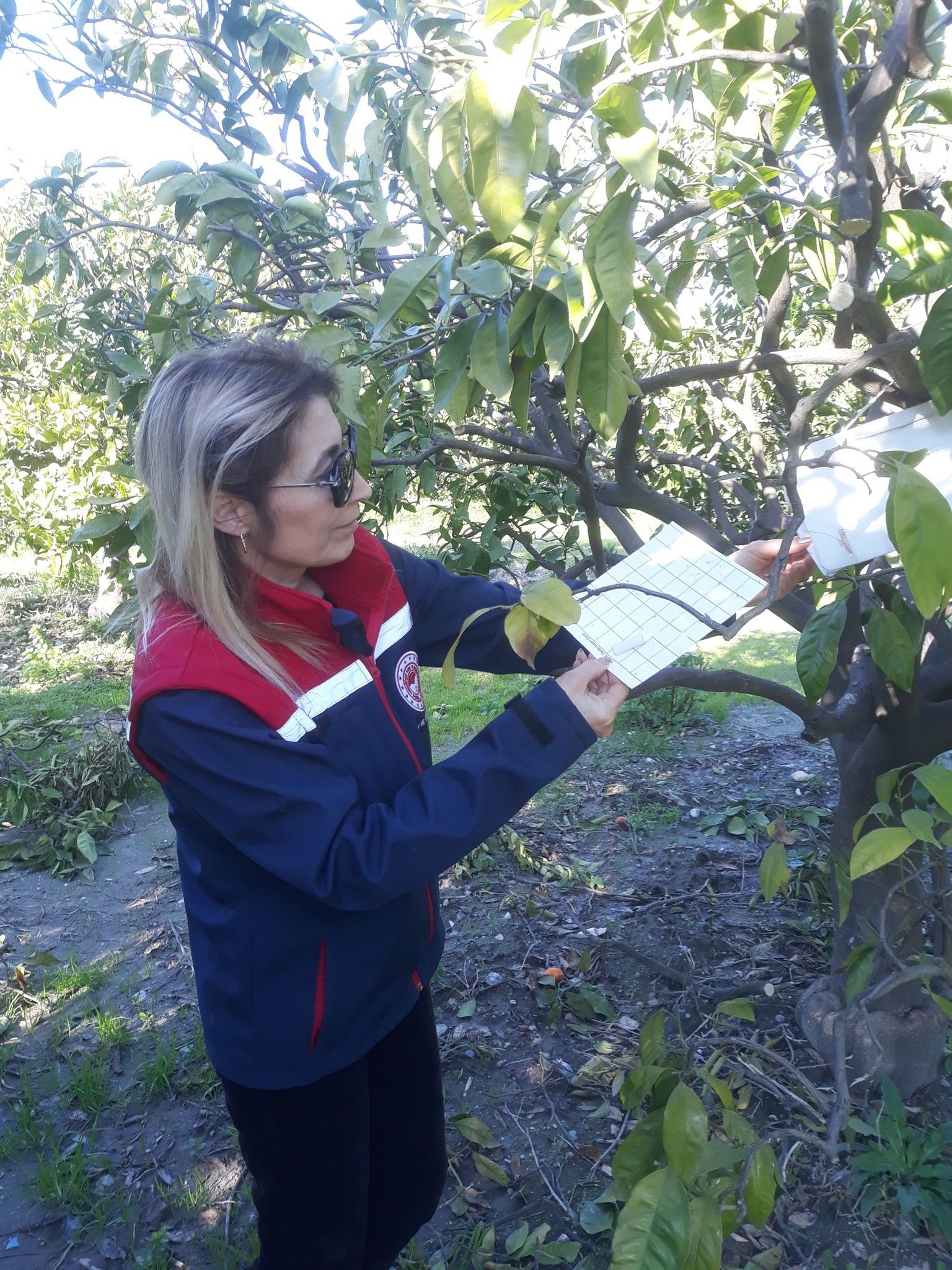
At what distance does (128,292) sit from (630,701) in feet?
10.0

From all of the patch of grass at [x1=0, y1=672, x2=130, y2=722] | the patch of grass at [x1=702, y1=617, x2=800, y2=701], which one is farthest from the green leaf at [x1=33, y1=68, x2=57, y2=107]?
the patch of grass at [x1=702, y1=617, x2=800, y2=701]

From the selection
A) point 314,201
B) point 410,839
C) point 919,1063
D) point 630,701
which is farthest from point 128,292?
point 919,1063

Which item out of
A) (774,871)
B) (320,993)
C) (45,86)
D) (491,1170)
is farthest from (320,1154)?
(45,86)

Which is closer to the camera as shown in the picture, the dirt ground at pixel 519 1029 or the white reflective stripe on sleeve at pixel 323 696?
the white reflective stripe on sleeve at pixel 323 696

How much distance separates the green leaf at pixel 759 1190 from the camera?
47.9 inches

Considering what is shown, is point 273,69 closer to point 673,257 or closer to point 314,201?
point 314,201

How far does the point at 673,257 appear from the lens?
2098mm

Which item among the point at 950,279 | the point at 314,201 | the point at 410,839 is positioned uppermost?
the point at 314,201

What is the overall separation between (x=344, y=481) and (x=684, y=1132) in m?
0.99

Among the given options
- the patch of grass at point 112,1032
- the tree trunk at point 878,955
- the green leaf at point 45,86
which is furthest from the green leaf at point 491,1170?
the green leaf at point 45,86

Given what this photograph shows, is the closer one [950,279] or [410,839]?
[950,279]

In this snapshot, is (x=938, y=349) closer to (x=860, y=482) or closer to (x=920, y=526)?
(x=860, y=482)

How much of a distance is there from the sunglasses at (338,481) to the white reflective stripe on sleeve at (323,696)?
0.27 meters

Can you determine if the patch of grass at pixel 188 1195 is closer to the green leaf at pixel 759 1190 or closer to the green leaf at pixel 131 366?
the green leaf at pixel 759 1190
